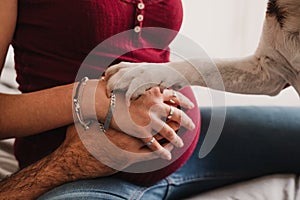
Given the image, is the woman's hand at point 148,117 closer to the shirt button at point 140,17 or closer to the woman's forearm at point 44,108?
the woman's forearm at point 44,108

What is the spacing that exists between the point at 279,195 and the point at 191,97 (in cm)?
30

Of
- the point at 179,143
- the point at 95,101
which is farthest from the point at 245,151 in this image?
the point at 95,101

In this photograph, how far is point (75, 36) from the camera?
97 centimetres

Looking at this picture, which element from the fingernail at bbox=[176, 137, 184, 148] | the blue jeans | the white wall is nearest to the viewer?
the fingernail at bbox=[176, 137, 184, 148]

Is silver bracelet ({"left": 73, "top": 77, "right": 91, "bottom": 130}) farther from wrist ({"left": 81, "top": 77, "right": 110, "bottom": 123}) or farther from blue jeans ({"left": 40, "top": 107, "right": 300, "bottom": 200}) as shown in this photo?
blue jeans ({"left": 40, "top": 107, "right": 300, "bottom": 200})

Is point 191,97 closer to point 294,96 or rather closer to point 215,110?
point 215,110

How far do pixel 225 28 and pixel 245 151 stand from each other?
0.44 meters

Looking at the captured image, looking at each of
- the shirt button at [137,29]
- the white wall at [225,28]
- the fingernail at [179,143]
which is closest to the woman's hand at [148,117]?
the fingernail at [179,143]

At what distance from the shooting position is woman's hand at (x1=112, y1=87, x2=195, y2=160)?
2.98 ft

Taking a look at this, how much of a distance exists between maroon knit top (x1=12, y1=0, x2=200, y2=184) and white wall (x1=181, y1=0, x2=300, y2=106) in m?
0.48

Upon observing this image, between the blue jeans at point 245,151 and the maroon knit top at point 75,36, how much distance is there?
25 centimetres

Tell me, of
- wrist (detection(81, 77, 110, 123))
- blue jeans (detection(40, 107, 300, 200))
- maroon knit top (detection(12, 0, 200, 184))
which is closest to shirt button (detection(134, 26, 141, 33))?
maroon knit top (detection(12, 0, 200, 184))

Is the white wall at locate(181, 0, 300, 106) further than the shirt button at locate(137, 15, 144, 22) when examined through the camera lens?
Yes

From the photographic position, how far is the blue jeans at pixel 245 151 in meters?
1.14
